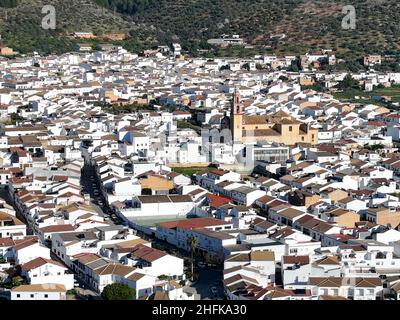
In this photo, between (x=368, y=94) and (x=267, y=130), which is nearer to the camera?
(x=267, y=130)

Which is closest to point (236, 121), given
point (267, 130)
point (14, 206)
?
point (267, 130)

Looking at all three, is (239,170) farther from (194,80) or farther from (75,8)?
(75,8)

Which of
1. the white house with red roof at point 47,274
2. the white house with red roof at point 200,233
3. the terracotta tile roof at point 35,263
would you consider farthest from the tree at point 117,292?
the white house with red roof at point 200,233

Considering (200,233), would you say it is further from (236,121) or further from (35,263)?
(236,121)

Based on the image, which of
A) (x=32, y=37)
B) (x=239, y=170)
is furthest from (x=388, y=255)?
(x=32, y=37)

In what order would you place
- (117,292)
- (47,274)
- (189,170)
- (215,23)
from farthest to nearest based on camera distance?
1. (215,23)
2. (189,170)
3. (47,274)
4. (117,292)

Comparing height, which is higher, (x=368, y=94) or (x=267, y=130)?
(x=368, y=94)

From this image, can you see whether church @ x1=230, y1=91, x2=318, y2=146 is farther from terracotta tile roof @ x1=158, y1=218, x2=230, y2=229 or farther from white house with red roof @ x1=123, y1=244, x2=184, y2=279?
white house with red roof @ x1=123, y1=244, x2=184, y2=279
